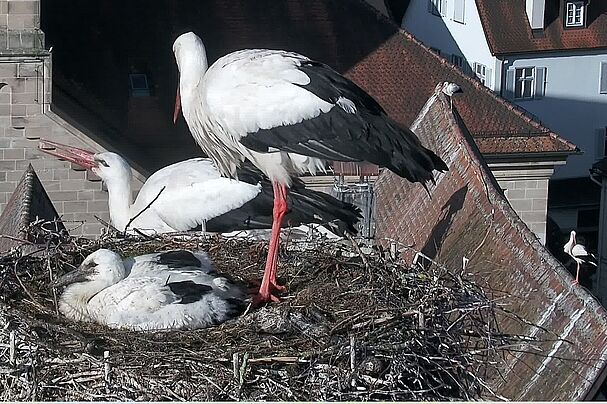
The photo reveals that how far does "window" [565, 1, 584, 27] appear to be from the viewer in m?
33.4

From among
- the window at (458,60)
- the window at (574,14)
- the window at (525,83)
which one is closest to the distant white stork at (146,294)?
the window at (458,60)

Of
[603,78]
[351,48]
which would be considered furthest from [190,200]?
[603,78]

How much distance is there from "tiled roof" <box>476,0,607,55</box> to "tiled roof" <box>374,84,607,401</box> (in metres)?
18.9

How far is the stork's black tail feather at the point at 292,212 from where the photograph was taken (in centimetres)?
1038

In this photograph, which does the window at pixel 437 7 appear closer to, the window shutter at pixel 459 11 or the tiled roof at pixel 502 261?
the window shutter at pixel 459 11

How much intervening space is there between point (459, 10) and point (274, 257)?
81.7ft

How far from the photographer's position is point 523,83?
33625 millimetres

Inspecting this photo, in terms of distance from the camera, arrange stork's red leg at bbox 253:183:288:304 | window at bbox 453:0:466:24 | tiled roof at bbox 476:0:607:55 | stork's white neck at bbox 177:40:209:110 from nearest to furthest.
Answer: stork's red leg at bbox 253:183:288:304 < stork's white neck at bbox 177:40:209:110 < tiled roof at bbox 476:0:607:55 < window at bbox 453:0:466:24

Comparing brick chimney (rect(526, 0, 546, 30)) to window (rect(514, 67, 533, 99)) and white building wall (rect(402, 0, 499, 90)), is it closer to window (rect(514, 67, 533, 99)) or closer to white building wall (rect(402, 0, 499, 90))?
window (rect(514, 67, 533, 99))

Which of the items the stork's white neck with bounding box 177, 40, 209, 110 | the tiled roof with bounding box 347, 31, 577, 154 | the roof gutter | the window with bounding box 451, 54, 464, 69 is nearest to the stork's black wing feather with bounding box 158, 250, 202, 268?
the stork's white neck with bounding box 177, 40, 209, 110

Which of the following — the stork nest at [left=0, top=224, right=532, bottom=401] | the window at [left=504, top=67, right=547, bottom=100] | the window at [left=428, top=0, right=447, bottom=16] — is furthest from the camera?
the window at [left=428, top=0, right=447, bottom=16]

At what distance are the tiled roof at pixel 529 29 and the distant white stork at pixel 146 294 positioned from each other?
80.3ft

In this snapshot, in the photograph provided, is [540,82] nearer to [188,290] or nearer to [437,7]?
[437,7]

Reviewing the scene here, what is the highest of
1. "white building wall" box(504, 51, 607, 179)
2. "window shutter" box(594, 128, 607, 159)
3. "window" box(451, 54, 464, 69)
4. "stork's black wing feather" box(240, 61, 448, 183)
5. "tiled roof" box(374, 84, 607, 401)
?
"stork's black wing feather" box(240, 61, 448, 183)
